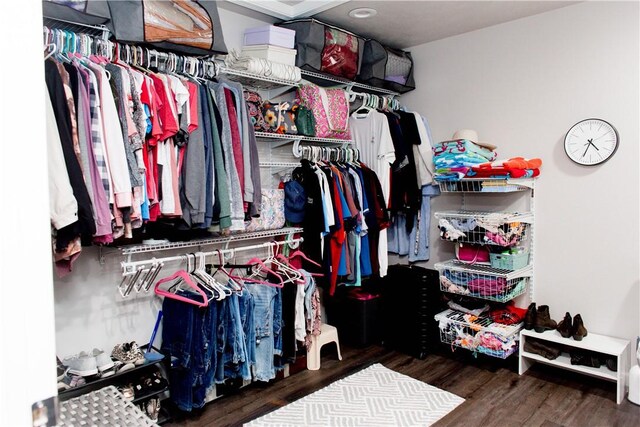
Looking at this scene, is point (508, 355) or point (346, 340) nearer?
point (508, 355)

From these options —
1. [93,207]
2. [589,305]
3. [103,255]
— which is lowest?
[589,305]

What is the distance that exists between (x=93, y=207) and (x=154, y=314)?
111 centimetres

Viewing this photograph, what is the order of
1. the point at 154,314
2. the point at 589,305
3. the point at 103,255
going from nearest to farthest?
the point at 103,255 → the point at 154,314 → the point at 589,305

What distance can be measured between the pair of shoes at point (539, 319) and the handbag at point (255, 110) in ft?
7.33

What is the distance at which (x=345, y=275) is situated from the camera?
138 inches

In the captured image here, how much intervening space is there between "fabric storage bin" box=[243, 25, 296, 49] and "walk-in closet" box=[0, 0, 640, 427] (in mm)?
14

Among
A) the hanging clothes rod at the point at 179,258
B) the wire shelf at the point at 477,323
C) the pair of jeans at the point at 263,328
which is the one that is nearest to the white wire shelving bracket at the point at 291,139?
the hanging clothes rod at the point at 179,258

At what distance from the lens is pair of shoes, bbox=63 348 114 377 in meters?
2.26

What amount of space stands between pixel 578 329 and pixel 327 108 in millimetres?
2280

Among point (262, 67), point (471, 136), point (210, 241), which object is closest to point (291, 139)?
point (262, 67)

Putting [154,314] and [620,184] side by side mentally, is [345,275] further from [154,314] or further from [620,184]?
[620,184]

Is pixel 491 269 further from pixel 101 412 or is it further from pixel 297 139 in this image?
pixel 101 412

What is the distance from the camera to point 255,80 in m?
3.13

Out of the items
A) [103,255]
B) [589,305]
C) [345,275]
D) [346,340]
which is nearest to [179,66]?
[103,255]
